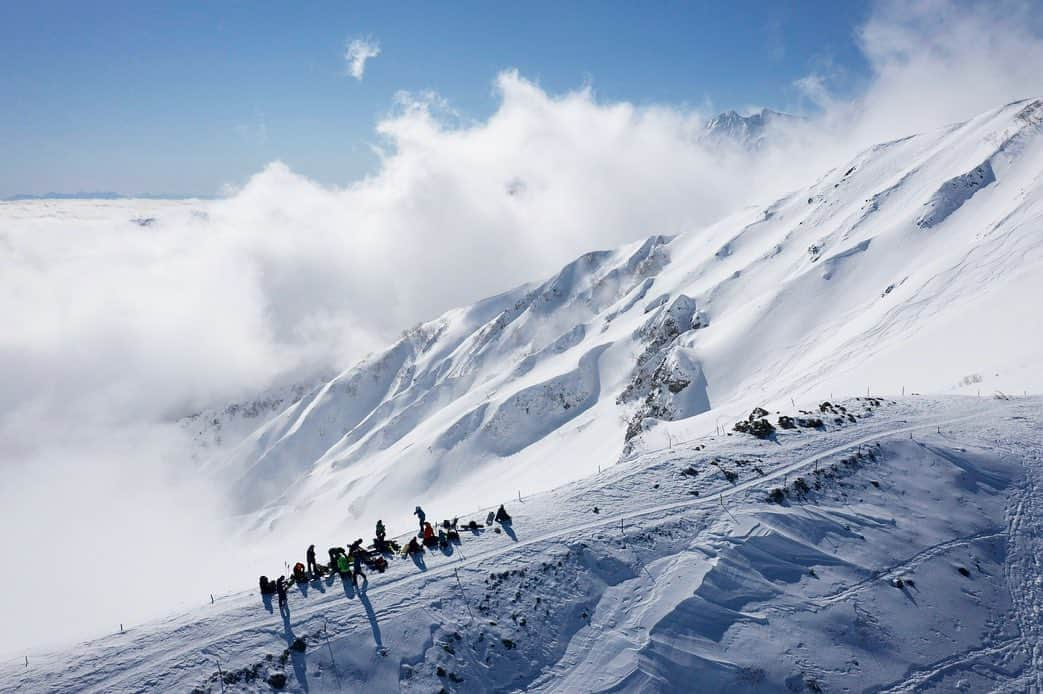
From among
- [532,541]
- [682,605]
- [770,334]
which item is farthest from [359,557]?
[770,334]

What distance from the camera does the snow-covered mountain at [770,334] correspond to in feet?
196

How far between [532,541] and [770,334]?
7713 centimetres

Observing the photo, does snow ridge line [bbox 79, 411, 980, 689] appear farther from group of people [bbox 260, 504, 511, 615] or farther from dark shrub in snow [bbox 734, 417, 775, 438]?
dark shrub in snow [bbox 734, 417, 775, 438]

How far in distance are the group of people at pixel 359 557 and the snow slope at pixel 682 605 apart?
54cm

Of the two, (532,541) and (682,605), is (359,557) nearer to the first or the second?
(532,541)

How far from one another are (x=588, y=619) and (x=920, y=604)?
12837 millimetres

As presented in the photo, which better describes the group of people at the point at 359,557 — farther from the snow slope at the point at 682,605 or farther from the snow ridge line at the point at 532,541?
the snow ridge line at the point at 532,541

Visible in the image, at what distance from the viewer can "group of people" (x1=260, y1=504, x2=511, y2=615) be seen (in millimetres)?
23344

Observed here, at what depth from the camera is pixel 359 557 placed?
2514 centimetres

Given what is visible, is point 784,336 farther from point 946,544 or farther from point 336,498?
point 336,498

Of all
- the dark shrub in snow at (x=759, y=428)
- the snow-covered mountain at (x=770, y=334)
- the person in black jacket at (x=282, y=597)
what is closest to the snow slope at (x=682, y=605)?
the person in black jacket at (x=282, y=597)

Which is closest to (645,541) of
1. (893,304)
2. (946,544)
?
(946,544)

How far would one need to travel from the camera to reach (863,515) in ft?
89.2

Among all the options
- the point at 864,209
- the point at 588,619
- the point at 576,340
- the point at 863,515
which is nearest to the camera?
the point at 588,619
